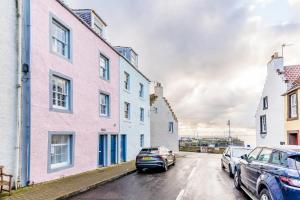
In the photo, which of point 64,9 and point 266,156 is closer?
point 266,156

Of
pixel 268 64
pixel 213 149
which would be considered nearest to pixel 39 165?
pixel 268 64

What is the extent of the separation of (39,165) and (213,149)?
38.2m

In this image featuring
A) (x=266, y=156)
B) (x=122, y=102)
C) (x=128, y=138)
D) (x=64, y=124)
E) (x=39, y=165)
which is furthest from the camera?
(x=128, y=138)

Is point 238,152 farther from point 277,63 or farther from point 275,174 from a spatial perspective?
point 277,63

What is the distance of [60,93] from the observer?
1507cm

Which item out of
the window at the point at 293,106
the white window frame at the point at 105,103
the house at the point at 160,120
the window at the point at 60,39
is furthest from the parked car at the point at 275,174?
the house at the point at 160,120

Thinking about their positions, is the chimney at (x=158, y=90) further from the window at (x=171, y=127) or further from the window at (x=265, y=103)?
the window at (x=265, y=103)

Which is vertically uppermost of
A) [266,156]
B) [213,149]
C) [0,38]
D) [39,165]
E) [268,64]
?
[268,64]

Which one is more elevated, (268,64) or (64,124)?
(268,64)

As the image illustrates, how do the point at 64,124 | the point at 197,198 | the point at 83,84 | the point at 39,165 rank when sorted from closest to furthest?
the point at 197,198
the point at 39,165
the point at 64,124
the point at 83,84

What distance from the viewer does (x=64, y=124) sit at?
49.3 ft

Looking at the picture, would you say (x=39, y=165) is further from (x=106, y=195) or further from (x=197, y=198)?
(x=197, y=198)

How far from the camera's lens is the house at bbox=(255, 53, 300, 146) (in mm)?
24469

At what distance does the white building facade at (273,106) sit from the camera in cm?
2464
